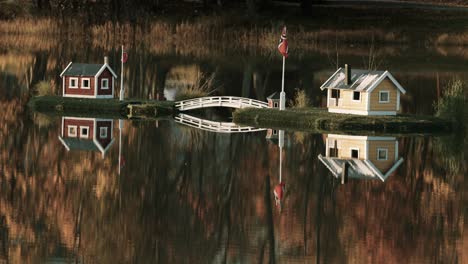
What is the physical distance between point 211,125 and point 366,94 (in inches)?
220

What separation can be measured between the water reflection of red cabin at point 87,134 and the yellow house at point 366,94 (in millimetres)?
7774

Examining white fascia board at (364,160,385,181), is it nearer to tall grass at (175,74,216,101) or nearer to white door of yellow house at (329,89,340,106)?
white door of yellow house at (329,89,340,106)

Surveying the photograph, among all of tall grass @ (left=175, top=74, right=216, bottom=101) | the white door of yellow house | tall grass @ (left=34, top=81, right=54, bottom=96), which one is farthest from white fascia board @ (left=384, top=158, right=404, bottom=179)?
tall grass @ (left=34, top=81, right=54, bottom=96)

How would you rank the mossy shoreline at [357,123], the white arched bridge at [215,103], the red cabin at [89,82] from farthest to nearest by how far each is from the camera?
1. the red cabin at [89,82]
2. the white arched bridge at [215,103]
3. the mossy shoreline at [357,123]

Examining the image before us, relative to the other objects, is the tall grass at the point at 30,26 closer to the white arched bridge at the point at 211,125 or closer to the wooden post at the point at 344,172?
the white arched bridge at the point at 211,125

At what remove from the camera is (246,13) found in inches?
3893

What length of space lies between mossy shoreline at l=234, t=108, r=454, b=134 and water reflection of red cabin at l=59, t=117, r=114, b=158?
561 cm

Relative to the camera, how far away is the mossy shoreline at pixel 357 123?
168 feet

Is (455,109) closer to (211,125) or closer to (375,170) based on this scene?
(211,125)

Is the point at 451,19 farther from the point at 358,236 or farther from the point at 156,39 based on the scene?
the point at 358,236

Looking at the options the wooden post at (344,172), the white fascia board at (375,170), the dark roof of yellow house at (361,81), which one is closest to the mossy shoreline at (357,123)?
the dark roof of yellow house at (361,81)

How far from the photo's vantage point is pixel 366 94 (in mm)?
53281

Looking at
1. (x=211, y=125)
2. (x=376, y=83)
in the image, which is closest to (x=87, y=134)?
(x=211, y=125)

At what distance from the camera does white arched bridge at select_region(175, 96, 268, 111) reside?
2234 inches
